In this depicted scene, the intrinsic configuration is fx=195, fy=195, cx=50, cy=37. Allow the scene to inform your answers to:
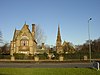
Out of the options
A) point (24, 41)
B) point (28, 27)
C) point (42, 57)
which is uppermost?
point (28, 27)

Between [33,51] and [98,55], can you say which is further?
[33,51]

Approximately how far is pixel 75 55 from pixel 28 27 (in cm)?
2315

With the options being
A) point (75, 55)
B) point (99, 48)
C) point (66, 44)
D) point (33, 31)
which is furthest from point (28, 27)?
point (66, 44)

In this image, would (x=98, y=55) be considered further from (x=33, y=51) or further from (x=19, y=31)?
(x=19, y=31)

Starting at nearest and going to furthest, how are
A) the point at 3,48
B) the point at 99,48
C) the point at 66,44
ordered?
1. the point at 99,48
2. the point at 3,48
3. the point at 66,44

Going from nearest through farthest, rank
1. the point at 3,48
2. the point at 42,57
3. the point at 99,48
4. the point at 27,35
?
the point at 42,57
the point at 27,35
the point at 99,48
the point at 3,48

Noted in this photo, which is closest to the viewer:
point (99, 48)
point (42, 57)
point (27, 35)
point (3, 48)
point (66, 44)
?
point (42, 57)

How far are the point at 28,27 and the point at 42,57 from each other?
1750 cm

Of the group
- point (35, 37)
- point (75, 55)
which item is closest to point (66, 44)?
point (35, 37)

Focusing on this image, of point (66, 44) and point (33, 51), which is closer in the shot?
point (33, 51)

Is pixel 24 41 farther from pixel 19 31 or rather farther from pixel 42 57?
pixel 42 57

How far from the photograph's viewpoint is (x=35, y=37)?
7969 cm

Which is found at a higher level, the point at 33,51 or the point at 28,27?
the point at 28,27

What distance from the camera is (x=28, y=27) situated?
251 feet
